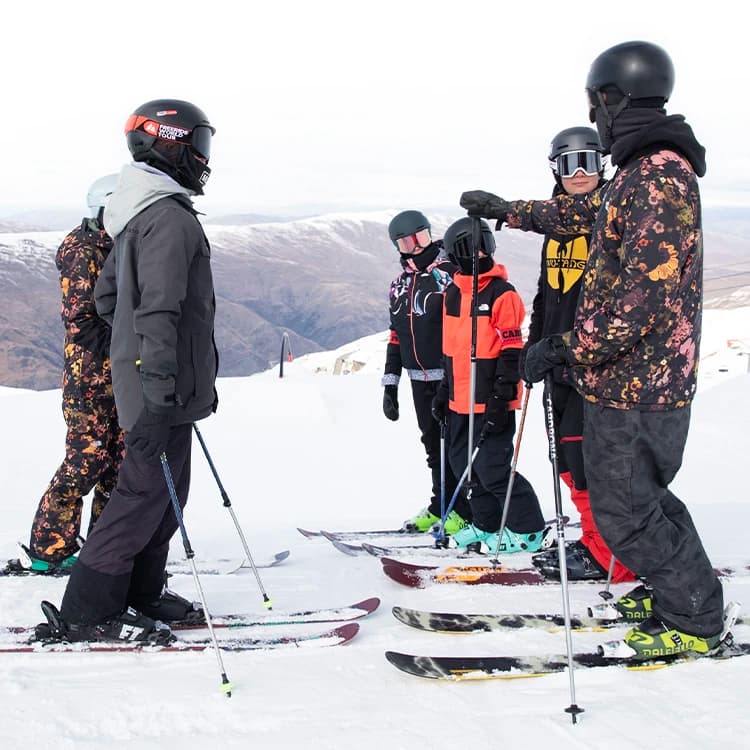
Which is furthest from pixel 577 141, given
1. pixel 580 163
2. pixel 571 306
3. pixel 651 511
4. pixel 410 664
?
pixel 410 664

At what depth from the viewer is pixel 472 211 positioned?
392cm

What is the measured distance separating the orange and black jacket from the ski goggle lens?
6.05 ft

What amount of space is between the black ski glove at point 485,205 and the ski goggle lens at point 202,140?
1269 millimetres

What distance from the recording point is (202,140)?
3.44 metres

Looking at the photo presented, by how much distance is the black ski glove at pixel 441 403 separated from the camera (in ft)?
17.1

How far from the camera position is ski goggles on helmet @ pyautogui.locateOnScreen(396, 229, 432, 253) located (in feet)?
18.5

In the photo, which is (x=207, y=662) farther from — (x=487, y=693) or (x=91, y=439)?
(x=91, y=439)

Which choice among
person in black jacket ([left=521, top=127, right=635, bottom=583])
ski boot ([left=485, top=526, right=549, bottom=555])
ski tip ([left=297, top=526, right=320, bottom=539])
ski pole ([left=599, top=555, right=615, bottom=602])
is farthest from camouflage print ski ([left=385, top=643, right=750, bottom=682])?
ski tip ([left=297, top=526, right=320, bottom=539])

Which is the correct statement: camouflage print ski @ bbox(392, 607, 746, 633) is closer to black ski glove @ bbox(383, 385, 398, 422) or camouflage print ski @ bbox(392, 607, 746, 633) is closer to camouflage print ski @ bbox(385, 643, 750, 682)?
camouflage print ski @ bbox(385, 643, 750, 682)

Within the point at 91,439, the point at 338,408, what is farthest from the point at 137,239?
the point at 338,408

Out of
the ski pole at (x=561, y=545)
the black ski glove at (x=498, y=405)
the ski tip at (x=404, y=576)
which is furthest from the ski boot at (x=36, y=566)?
the ski pole at (x=561, y=545)

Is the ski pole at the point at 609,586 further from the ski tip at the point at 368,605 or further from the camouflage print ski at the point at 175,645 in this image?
the camouflage print ski at the point at 175,645

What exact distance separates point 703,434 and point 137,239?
7386mm

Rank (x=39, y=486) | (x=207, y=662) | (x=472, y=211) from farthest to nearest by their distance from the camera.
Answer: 1. (x=39, y=486)
2. (x=472, y=211)
3. (x=207, y=662)
